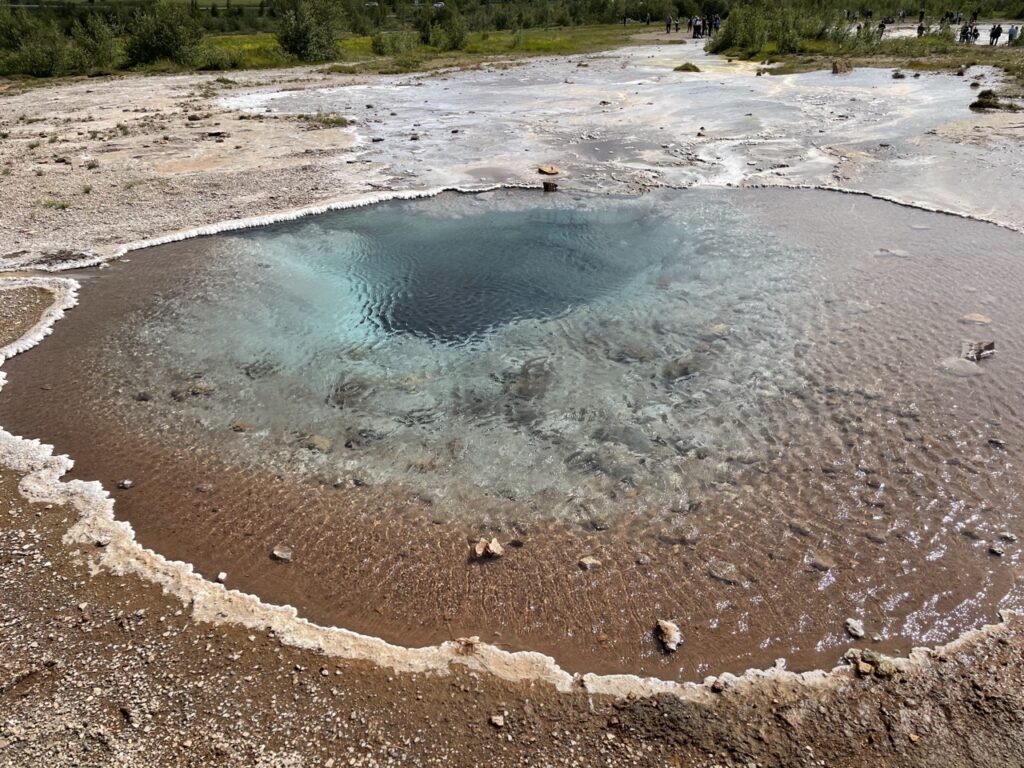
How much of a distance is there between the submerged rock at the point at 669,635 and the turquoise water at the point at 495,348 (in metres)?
1.52

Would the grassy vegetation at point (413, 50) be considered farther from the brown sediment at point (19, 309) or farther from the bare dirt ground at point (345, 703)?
the bare dirt ground at point (345, 703)

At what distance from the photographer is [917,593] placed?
5.23 m

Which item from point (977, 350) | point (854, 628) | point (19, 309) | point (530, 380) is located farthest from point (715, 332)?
point (19, 309)

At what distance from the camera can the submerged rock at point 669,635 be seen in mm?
4852

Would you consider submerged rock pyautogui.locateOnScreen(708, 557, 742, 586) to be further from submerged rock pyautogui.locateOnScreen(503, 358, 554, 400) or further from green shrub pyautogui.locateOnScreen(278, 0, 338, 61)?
green shrub pyautogui.locateOnScreen(278, 0, 338, 61)

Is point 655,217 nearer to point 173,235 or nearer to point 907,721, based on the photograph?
point 173,235

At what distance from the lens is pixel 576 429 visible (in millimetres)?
7289

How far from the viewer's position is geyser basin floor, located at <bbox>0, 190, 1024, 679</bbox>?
17.3 feet

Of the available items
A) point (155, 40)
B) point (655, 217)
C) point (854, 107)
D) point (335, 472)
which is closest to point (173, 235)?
point (335, 472)

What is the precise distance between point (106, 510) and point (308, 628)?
2.62 metres

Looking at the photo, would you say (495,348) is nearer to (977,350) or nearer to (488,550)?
(488,550)

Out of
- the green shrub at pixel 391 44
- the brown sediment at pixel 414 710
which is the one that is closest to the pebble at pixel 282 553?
the brown sediment at pixel 414 710

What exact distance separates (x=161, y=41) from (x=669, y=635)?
4854 centimetres

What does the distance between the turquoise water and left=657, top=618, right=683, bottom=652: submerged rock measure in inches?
59.9
